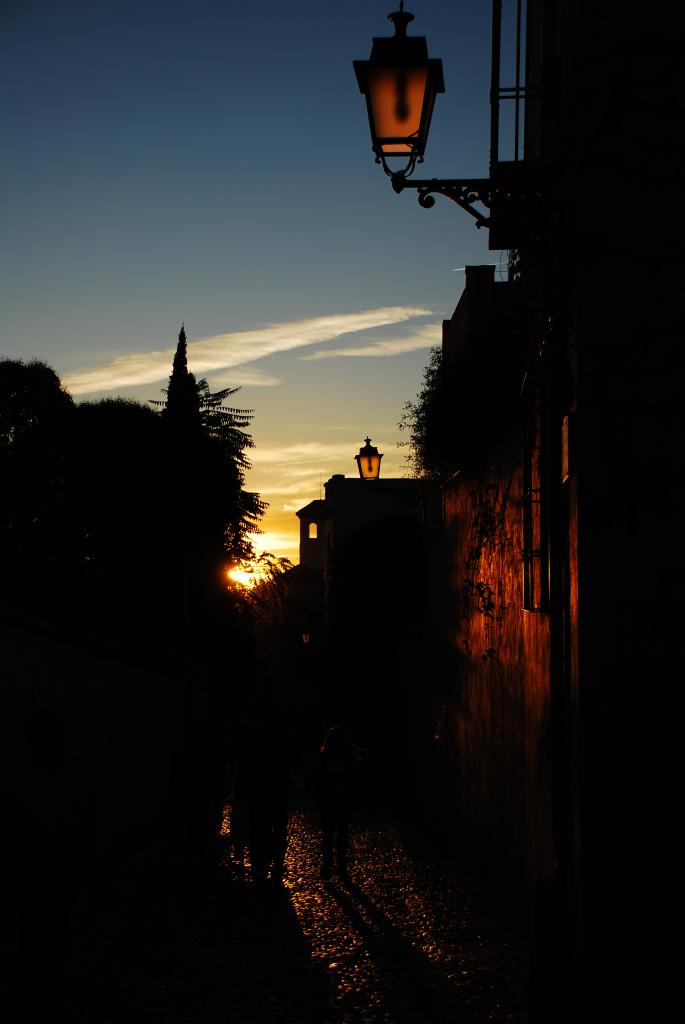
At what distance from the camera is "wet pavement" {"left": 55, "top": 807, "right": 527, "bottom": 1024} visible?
7195mm

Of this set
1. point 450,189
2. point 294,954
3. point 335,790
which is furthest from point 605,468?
point 335,790

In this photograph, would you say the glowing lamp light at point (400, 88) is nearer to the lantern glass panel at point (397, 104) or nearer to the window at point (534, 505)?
the lantern glass panel at point (397, 104)

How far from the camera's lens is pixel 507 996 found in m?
7.52

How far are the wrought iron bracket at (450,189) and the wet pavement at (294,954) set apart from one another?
4.76m

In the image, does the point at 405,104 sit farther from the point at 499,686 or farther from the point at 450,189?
the point at 499,686

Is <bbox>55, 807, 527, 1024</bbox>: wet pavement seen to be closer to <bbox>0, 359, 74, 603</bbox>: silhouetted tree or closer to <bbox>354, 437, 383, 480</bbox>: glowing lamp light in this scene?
<bbox>354, 437, 383, 480</bbox>: glowing lamp light

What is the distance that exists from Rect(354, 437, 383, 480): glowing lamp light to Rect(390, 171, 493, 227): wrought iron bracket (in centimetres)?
1171

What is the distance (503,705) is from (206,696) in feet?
64.1

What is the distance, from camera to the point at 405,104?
7109mm

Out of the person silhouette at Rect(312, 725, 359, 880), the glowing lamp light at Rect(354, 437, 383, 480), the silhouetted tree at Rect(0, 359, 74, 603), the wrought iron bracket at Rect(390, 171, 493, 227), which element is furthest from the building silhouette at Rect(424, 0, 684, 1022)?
the silhouetted tree at Rect(0, 359, 74, 603)

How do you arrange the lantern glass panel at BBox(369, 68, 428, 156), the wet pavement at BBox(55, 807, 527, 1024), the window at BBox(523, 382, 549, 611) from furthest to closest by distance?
the window at BBox(523, 382, 549, 611), the wet pavement at BBox(55, 807, 527, 1024), the lantern glass panel at BBox(369, 68, 428, 156)

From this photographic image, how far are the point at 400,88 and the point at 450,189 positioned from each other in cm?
67

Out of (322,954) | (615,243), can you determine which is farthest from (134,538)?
(615,243)

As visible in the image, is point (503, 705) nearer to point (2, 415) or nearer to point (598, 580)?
point (598, 580)
